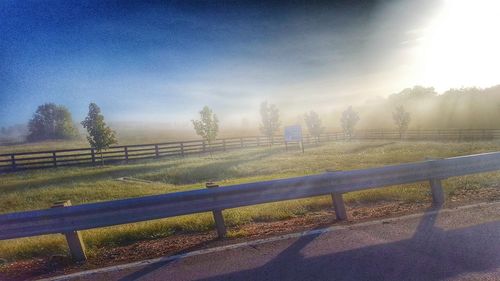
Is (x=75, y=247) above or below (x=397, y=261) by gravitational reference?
above

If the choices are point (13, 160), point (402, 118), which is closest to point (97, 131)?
point (13, 160)

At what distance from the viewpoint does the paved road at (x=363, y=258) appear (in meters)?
3.47

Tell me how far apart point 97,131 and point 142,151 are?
17.4 ft

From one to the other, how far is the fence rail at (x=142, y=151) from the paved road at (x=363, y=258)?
24.3 metres

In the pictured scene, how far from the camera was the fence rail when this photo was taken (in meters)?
23.7

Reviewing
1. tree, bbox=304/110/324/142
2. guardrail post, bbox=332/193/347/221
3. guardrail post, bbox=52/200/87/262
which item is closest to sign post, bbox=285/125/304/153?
guardrail post, bbox=332/193/347/221

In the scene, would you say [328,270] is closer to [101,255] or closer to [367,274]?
[367,274]

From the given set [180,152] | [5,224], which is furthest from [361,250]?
[180,152]

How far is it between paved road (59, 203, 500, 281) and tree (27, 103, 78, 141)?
1626 inches

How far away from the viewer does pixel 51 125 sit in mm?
40719

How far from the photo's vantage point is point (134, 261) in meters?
4.36

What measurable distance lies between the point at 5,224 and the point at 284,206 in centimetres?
498

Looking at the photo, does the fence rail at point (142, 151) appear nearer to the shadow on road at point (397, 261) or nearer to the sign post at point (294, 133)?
the sign post at point (294, 133)

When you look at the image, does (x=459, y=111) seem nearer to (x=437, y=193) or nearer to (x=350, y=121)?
(x=350, y=121)
